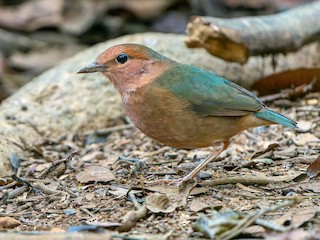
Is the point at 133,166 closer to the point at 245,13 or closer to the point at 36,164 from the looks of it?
the point at 36,164

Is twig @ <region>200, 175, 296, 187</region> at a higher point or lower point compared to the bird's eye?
lower

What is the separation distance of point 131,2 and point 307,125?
4478 mm

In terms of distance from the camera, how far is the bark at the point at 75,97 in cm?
582

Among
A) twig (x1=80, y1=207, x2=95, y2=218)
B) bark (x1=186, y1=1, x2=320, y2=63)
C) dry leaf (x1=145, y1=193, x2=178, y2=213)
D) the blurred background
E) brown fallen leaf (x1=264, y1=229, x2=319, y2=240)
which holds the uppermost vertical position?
the blurred background

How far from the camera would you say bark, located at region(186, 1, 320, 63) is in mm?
5961

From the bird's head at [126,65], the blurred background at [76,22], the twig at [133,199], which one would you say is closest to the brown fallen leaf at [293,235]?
the twig at [133,199]

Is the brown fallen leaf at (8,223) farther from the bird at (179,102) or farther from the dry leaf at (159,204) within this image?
the bird at (179,102)

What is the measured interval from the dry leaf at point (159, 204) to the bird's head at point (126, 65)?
0.97m

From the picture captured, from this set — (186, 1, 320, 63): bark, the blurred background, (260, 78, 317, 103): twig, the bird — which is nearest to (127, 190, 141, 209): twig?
the bird

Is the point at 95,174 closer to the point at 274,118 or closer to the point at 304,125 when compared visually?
the point at 274,118

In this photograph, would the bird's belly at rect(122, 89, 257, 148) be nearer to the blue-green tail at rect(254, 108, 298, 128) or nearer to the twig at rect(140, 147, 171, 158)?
the blue-green tail at rect(254, 108, 298, 128)

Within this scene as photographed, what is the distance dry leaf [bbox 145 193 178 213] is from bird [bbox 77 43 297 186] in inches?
15.1

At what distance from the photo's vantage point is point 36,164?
17.3 feet

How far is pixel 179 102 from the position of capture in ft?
14.3
